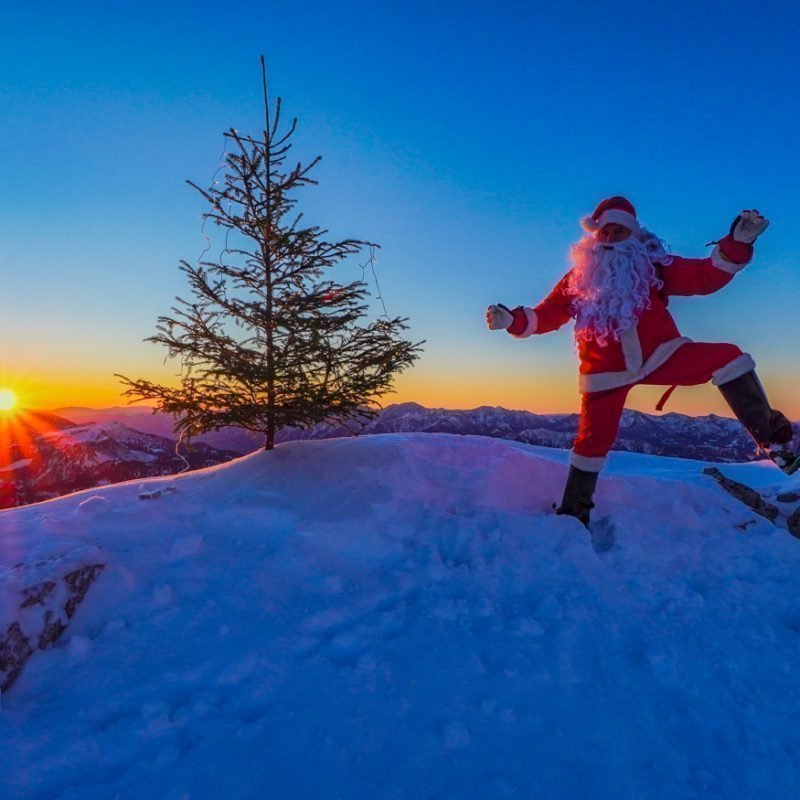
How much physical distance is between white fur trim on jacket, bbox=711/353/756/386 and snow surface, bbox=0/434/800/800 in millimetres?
1366

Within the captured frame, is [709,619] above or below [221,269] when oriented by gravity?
below

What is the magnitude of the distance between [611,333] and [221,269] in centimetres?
466

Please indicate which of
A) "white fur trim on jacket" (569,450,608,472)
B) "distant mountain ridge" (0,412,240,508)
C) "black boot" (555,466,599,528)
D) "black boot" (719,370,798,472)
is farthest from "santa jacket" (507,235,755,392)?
"distant mountain ridge" (0,412,240,508)

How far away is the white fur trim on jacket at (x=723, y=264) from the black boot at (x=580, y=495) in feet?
7.00

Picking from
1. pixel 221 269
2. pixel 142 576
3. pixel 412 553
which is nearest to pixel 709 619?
pixel 412 553

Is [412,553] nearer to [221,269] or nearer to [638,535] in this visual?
[638,535]

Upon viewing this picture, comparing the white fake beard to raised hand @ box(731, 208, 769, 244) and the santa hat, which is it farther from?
raised hand @ box(731, 208, 769, 244)

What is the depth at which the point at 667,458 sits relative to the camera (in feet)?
24.3

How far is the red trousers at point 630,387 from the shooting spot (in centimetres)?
423

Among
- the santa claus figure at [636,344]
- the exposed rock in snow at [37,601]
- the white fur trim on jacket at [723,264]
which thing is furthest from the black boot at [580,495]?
the exposed rock in snow at [37,601]

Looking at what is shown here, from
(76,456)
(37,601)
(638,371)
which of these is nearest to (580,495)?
(638,371)

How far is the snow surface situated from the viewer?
1889 mm

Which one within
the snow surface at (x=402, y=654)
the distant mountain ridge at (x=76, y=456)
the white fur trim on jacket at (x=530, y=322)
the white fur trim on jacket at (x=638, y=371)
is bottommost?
the distant mountain ridge at (x=76, y=456)

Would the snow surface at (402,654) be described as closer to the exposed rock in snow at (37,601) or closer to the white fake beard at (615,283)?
the exposed rock in snow at (37,601)
